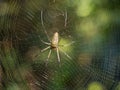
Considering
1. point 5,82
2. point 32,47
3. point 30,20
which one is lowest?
point 5,82

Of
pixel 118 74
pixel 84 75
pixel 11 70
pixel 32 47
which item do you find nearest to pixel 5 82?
pixel 11 70

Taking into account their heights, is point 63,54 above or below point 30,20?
below

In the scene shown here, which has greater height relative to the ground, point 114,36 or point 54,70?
point 114,36

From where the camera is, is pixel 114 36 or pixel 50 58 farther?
pixel 50 58

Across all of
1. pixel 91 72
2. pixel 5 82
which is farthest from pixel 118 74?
pixel 5 82

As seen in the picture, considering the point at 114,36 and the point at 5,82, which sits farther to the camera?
the point at 5,82

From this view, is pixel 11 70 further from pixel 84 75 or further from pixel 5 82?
pixel 84 75

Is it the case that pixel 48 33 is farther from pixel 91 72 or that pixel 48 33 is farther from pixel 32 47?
pixel 91 72
